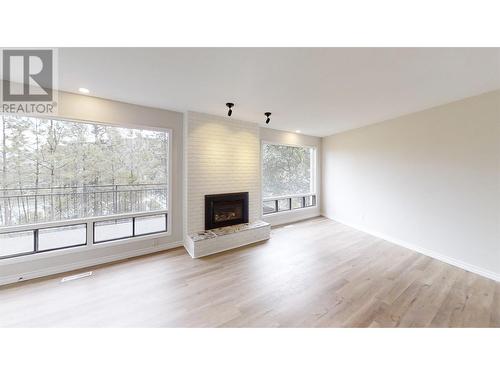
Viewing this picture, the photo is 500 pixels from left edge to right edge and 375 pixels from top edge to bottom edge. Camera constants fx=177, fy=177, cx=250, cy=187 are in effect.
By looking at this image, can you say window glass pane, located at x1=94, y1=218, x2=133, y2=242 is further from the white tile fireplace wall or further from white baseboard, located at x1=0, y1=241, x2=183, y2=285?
the white tile fireplace wall

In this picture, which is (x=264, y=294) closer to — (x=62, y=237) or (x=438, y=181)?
(x=62, y=237)

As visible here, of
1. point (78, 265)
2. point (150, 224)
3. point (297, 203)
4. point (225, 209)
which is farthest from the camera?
point (297, 203)

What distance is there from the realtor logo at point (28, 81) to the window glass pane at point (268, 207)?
410 centimetres

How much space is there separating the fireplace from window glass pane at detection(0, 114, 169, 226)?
2.71 feet

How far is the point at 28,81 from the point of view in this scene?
222 centimetres

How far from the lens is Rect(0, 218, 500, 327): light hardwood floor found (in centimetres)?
167

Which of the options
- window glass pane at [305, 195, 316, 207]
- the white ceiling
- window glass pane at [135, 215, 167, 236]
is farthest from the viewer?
window glass pane at [305, 195, 316, 207]

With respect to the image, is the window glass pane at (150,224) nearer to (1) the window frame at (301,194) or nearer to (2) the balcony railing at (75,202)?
(2) the balcony railing at (75,202)

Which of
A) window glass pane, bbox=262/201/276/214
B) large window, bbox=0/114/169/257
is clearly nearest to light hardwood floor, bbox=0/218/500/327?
large window, bbox=0/114/169/257

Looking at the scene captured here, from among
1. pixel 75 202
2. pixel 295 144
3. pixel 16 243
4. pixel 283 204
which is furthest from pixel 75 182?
pixel 295 144

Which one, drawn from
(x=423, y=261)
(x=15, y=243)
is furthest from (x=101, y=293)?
(x=423, y=261)

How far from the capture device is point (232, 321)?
5.41ft

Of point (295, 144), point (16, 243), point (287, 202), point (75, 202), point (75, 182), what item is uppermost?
point (295, 144)

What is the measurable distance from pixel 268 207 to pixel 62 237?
387 cm
